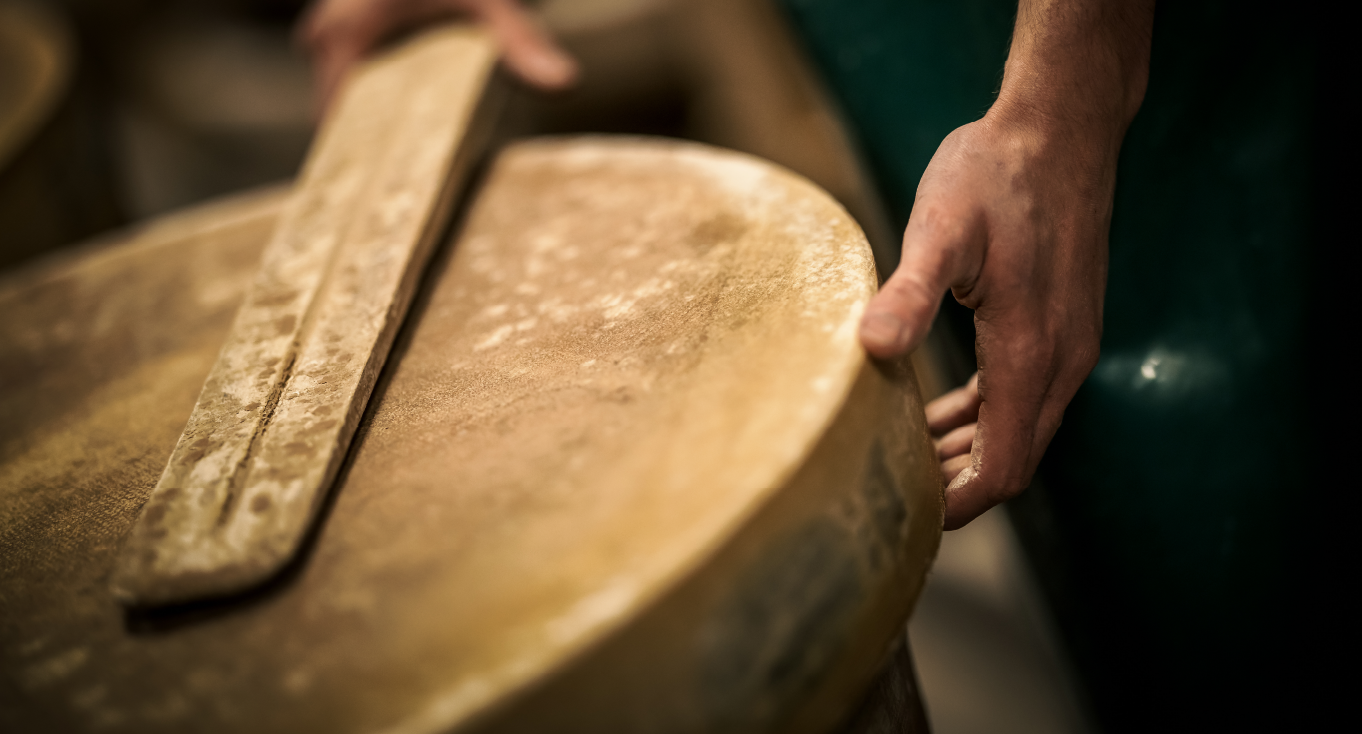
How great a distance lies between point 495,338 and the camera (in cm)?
76

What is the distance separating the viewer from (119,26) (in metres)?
2.64

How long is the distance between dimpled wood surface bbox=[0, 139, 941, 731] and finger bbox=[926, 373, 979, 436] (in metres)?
0.19

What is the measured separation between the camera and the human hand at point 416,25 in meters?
1.36

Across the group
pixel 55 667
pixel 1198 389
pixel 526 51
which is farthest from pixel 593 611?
pixel 526 51

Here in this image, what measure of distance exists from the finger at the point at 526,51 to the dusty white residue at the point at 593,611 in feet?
3.53

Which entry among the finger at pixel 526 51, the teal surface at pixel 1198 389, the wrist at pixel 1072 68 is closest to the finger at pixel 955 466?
the wrist at pixel 1072 68

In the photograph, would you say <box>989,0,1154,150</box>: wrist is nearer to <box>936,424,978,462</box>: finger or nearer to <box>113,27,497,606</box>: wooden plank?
<box>936,424,978,462</box>: finger

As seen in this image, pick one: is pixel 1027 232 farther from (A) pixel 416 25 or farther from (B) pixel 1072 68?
(A) pixel 416 25

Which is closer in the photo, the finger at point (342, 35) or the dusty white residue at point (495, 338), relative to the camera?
the dusty white residue at point (495, 338)

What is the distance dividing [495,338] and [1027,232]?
445mm

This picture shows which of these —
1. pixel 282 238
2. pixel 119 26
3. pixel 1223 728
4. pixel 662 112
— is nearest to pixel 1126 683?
pixel 1223 728

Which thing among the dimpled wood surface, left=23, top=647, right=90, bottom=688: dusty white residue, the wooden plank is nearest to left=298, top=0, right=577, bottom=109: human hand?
the wooden plank

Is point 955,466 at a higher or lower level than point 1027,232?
lower

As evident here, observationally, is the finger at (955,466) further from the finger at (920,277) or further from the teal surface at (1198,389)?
the teal surface at (1198,389)
